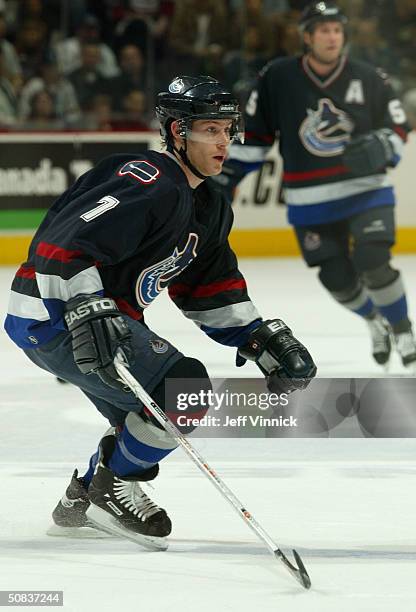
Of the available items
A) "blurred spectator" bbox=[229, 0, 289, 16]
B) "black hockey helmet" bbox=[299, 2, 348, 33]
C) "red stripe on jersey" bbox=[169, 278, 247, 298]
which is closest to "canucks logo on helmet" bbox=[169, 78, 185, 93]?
"red stripe on jersey" bbox=[169, 278, 247, 298]

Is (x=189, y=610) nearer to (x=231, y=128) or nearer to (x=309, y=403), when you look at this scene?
(x=309, y=403)

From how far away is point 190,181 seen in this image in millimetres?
2848

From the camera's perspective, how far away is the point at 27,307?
9.25ft

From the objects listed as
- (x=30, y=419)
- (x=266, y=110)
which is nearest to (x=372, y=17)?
(x=266, y=110)

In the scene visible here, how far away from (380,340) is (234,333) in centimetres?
221

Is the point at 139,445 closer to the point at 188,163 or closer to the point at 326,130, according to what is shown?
the point at 188,163

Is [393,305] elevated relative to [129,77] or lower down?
elevated

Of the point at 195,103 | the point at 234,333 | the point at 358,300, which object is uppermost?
the point at 195,103

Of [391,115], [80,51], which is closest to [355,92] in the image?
[391,115]

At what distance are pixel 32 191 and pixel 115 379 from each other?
5327 mm

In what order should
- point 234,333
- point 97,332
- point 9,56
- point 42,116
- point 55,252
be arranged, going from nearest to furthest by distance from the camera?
point 97,332, point 55,252, point 234,333, point 42,116, point 9,56

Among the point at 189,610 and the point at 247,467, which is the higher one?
the point at 189,610

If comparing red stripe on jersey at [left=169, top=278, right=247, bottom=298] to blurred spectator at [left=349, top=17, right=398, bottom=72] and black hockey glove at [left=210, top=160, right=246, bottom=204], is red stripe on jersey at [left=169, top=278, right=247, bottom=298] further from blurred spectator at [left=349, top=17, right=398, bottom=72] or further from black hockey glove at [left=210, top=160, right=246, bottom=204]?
blurred spectator at [left=349, top=17, right=398, bottom=72]

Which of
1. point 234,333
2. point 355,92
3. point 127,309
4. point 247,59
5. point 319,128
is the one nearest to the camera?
point 127,309
